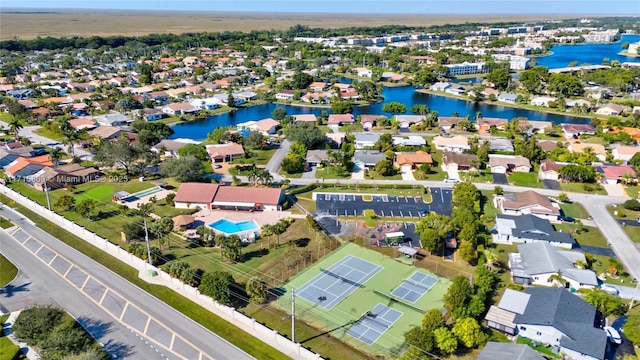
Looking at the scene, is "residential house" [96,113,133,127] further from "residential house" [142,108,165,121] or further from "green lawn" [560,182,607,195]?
"green lawn" [560,182,607,195]

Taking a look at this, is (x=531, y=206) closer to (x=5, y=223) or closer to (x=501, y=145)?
(x=501, y=145)

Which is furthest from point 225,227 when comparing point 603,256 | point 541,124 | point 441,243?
point 541,124

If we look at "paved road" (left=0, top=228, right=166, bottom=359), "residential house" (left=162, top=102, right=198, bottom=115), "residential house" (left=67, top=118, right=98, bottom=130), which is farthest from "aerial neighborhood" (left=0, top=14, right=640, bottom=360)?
"residential house" (left=67, top=118, right=98, bottom=130)

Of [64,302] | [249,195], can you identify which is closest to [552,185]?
[249,195]

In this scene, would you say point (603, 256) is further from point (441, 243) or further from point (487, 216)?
point (441, 243)

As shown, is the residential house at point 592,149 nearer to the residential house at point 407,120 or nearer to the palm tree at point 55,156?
the residential house at point 407,120

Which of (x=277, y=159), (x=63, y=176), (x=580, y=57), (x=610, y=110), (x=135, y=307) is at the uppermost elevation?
(x=580, y=57)
